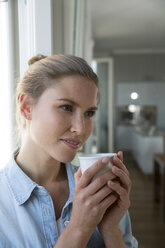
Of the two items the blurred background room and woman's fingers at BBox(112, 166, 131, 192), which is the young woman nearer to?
woman's fingers at BBox(112, 166, 131, 192)

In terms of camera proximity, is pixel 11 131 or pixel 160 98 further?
pixel 160 98

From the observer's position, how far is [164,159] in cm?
313

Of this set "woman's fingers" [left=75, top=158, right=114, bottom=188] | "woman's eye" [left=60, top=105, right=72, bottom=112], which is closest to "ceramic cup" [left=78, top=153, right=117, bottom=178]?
"woman's fingers" [left=75, top=158, right=114, bottom=188]

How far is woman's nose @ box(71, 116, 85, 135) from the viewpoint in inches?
27.7

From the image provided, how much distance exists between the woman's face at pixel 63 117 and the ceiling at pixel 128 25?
11.3 ft

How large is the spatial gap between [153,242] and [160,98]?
544cm

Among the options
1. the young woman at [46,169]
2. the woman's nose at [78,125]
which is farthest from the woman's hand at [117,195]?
the woman's nose at [78,125]

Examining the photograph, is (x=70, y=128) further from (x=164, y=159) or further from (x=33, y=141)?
(x=164, y=159)

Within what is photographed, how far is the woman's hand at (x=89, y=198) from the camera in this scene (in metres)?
0.61

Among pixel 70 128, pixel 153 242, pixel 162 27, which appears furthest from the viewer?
pixel 162 27

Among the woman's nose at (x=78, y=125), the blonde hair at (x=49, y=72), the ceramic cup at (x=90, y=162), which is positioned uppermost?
the blonde hair at (x=49, y=72)

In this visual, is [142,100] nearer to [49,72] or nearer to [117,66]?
[117,66]

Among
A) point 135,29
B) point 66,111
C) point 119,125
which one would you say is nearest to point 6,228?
point 66,111

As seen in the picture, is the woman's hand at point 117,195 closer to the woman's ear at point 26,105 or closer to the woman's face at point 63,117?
the woman's face at point 63,117
